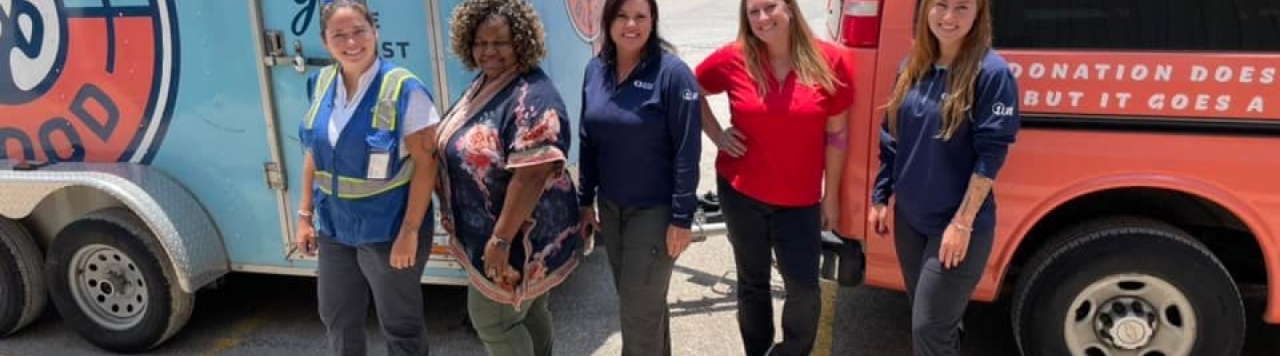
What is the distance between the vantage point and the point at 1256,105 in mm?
2904

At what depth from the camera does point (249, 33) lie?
3.61 metres

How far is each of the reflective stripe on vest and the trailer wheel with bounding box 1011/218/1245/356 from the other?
7.10 ft

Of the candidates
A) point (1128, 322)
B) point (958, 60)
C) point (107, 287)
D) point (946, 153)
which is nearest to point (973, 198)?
point (946, 153)

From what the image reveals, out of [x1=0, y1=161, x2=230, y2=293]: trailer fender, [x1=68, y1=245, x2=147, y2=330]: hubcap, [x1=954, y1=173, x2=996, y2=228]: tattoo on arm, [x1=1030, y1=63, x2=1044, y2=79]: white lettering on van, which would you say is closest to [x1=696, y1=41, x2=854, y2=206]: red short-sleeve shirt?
[x1=954, y1=173, x2=996, y2=228]: tattoo on arm

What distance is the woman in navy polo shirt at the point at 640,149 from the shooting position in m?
2.73

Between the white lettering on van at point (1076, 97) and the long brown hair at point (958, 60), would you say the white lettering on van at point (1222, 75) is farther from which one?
the long brown hair at point (958, 60)

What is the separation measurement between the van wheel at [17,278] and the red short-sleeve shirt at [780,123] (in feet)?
10.0

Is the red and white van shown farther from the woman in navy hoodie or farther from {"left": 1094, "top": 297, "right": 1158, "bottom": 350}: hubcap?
the woman in navy hoodie

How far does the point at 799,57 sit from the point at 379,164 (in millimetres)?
1266

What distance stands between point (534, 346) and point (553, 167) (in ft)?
2.41

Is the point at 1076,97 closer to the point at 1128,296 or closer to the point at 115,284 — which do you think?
the point at 1128,296

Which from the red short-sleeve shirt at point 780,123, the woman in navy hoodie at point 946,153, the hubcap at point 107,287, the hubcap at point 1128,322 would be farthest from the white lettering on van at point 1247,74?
the hubcap at point 107,287

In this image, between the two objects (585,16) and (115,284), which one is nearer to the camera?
(115,284)

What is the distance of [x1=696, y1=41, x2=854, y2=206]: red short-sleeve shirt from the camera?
287cm
